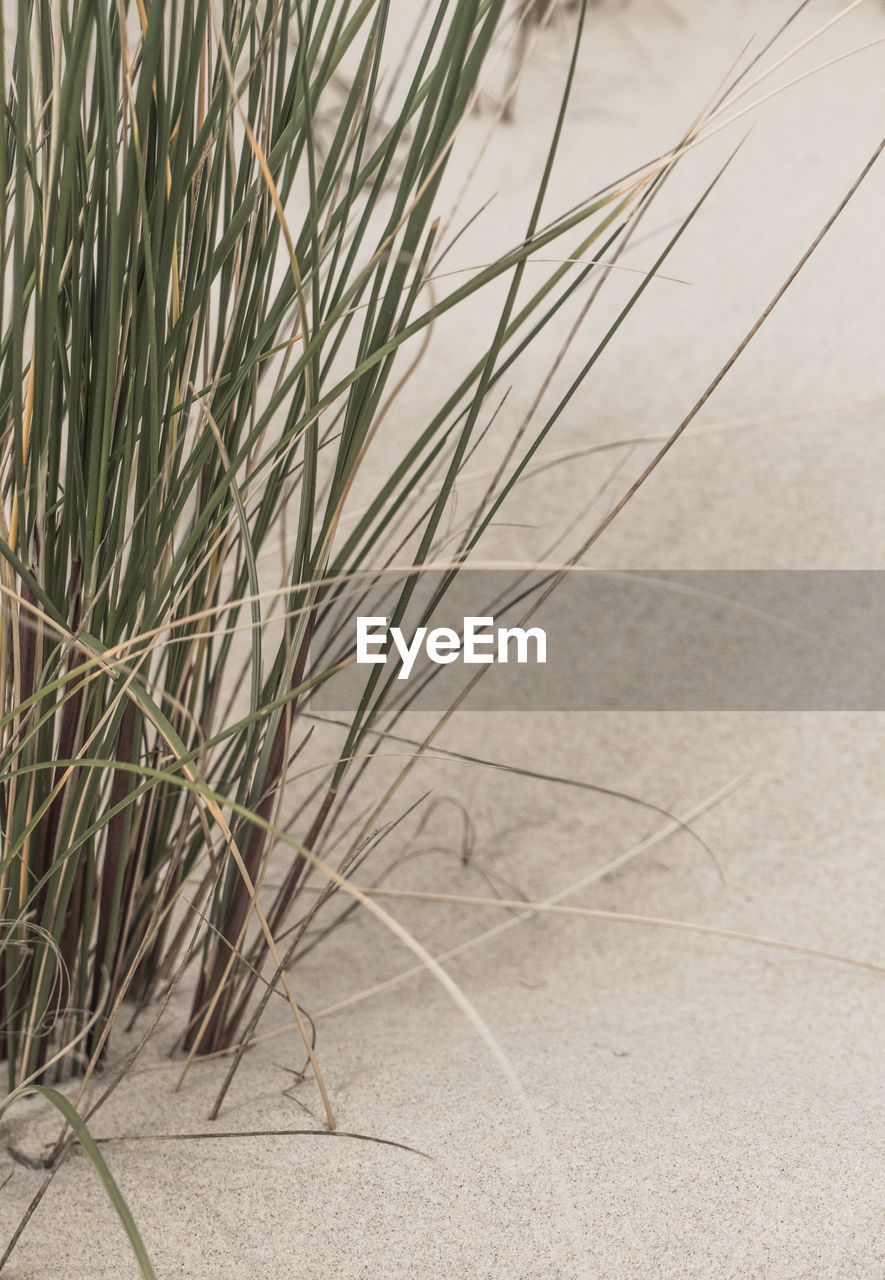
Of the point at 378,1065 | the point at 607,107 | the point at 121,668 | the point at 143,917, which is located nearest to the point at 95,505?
the point at 121,668

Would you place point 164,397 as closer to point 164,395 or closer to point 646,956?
point 164,395

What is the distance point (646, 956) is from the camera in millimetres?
1038

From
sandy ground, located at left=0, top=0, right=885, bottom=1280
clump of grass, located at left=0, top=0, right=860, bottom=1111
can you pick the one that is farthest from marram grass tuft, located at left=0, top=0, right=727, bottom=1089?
sandy ground, located at left=0, top=0, right=885, bottom=1280

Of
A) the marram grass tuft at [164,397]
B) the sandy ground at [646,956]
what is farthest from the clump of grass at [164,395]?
the sandy ground at [646,956]

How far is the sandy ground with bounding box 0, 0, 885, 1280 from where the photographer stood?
0.58m

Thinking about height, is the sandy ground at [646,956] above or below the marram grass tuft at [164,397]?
below

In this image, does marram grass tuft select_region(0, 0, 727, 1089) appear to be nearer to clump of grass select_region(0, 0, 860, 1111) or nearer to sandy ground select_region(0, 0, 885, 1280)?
clump of grass select_region(0, 0, 860, 1111)

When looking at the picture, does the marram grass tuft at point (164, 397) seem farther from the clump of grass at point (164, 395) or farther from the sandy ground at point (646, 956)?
the sandy ground at point (646, 956)

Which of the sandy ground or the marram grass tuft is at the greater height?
the marram grass tuft

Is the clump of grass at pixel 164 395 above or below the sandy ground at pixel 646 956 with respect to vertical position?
above

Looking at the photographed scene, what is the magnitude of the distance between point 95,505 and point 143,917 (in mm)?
299

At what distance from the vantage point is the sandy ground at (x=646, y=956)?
22.7 inches

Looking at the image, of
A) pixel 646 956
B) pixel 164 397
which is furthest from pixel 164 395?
pixel 646 956

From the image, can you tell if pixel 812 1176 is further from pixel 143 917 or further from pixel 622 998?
pixel 143 917
